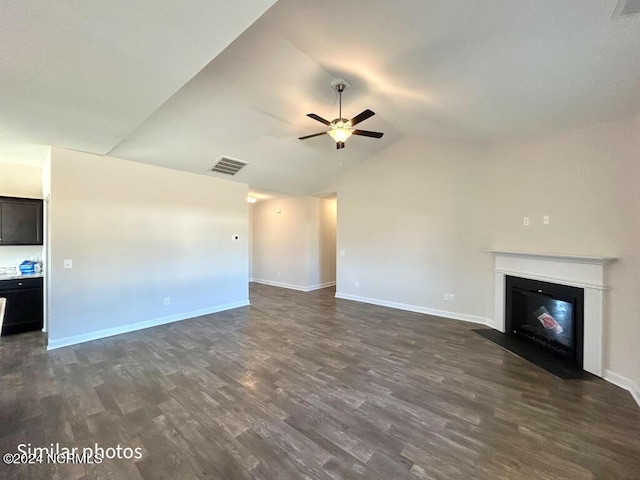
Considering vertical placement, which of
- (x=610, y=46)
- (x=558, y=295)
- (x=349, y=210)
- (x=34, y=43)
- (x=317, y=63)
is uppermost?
(x=317, y=63)

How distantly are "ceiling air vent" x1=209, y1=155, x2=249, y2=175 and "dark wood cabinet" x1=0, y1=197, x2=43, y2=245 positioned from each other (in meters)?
2.83

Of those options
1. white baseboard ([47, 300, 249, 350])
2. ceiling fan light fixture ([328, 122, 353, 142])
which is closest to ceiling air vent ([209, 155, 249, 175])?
ceiling fan light fixture ([328, 122, 353, 142])

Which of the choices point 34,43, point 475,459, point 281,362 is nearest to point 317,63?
point 34,43

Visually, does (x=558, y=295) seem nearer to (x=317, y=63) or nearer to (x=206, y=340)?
(x=317, y=63)

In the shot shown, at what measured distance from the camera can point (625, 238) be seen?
9.41 feet

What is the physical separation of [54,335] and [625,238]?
6.96m

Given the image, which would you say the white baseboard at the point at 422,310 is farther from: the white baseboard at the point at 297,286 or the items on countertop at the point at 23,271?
the items on countertop at the point at 23,271

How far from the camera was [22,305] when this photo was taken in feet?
13.4

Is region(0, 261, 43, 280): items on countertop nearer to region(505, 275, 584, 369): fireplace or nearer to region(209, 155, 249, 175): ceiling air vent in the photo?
region(209, 155, 249, 175): ceiling air vent

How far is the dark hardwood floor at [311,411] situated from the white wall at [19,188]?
1.40 m

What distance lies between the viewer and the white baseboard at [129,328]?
3590mm

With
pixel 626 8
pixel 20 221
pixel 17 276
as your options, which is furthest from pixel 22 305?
pixel 626 8

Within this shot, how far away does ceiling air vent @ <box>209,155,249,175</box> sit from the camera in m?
4.67

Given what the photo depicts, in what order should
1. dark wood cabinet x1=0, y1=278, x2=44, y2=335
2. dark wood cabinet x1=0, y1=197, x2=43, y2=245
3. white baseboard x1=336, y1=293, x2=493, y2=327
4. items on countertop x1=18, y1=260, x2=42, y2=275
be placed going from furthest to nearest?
white baseboard x1=336, y1=293, x2=493, y2=327
items on countertop x1=18, y1=260, x2=42, y2=275
dark wood cabinet x1=0, y1=197, x2=43, y2=245
dark wood cabinet x1=0, y1=278, x2=44, y2=335
